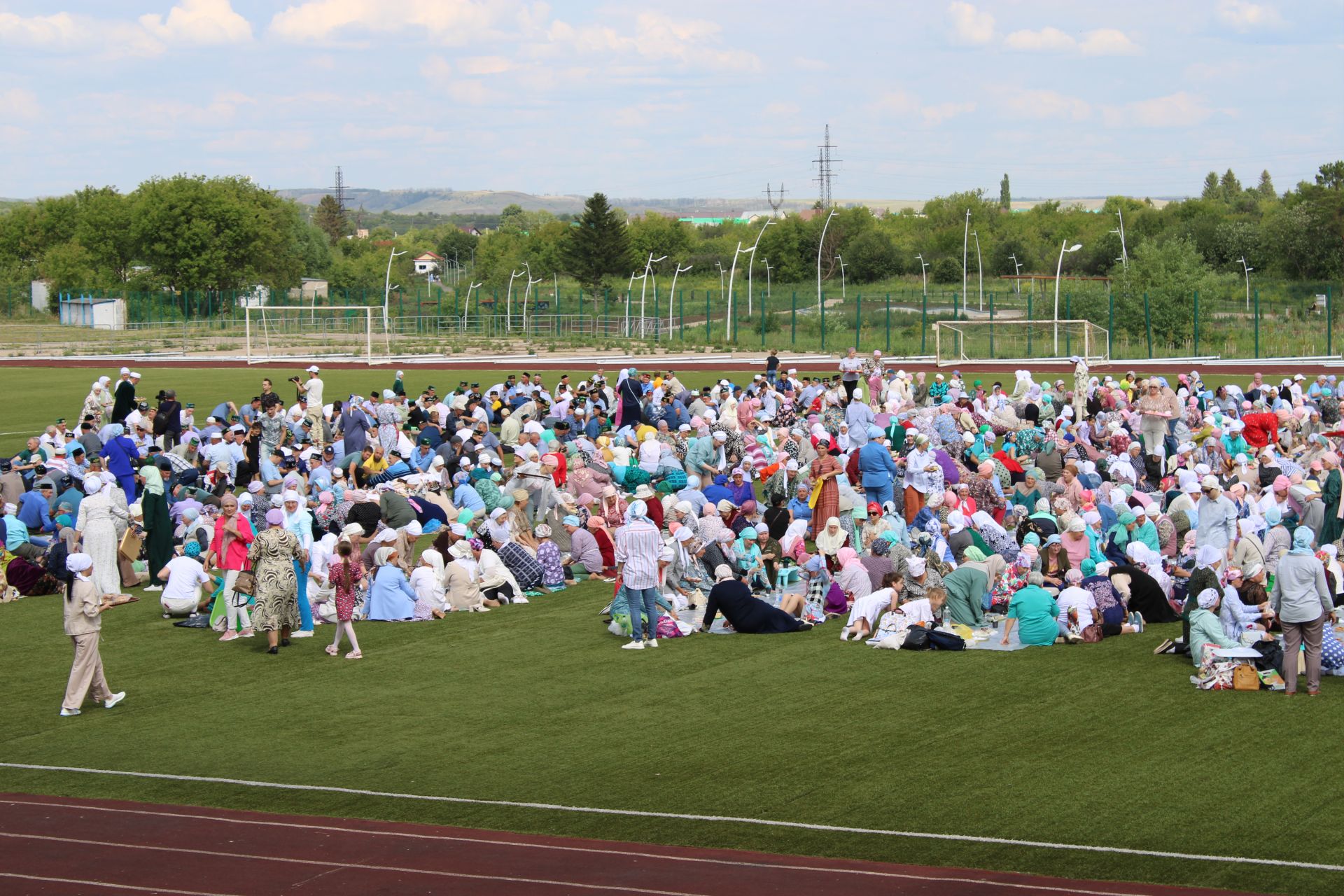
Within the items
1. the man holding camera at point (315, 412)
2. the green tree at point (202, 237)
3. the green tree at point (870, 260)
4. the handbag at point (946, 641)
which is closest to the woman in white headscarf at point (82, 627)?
the handbag at point (946, 641)

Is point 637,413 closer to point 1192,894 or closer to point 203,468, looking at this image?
point 203,468

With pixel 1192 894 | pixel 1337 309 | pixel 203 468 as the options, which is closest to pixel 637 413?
pixel 203 468

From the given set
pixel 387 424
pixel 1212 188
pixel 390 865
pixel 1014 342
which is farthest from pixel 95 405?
pixel 1212 188

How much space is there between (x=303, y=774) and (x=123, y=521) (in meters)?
7.50

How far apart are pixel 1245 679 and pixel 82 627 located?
29.8ft

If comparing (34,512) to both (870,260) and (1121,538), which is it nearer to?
(1121,538)

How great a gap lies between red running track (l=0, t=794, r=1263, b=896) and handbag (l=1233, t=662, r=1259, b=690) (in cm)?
378

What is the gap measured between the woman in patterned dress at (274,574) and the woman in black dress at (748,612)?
12.9 feet

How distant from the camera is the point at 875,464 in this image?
1684 cm

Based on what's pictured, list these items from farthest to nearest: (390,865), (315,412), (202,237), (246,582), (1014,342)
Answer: (202,237), (1014,342), (315,412), (246,582), (390,865)

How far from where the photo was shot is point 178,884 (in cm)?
768

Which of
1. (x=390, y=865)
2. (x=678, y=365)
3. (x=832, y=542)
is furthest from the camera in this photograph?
(x=678, y=365)

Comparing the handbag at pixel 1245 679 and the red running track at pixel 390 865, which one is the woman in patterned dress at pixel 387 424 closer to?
the red running track at pixel 390 865

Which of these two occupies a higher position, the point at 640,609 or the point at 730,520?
the point at 730,520
